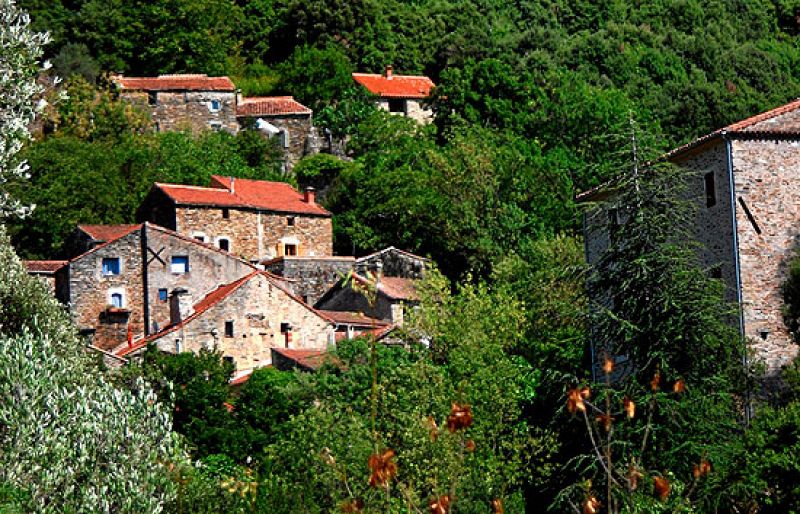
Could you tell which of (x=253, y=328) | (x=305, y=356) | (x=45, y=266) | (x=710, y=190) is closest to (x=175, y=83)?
(x=45, y=266)

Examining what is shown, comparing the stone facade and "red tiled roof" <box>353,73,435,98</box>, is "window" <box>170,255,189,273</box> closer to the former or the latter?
"red tiled roof" <box>353,73,435,98</box>

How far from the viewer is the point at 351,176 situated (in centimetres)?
5531

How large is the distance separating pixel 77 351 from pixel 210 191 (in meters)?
27.8

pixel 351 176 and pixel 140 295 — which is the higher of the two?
pixel 351 176

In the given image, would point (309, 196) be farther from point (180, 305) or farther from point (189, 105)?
point (189, 105)

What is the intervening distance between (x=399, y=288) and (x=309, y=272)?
3.70 metres

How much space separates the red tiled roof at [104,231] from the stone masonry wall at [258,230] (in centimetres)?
183

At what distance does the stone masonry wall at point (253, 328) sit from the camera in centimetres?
4100

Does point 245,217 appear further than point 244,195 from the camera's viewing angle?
No

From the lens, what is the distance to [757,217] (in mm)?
29953

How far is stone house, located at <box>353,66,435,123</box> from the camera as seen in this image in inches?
2623

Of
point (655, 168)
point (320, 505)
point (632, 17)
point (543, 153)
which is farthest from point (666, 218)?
point (632, 17)

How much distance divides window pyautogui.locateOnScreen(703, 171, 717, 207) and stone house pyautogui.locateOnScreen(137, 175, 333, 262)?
21468 mm

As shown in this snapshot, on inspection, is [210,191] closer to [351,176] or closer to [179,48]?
[351,176]
